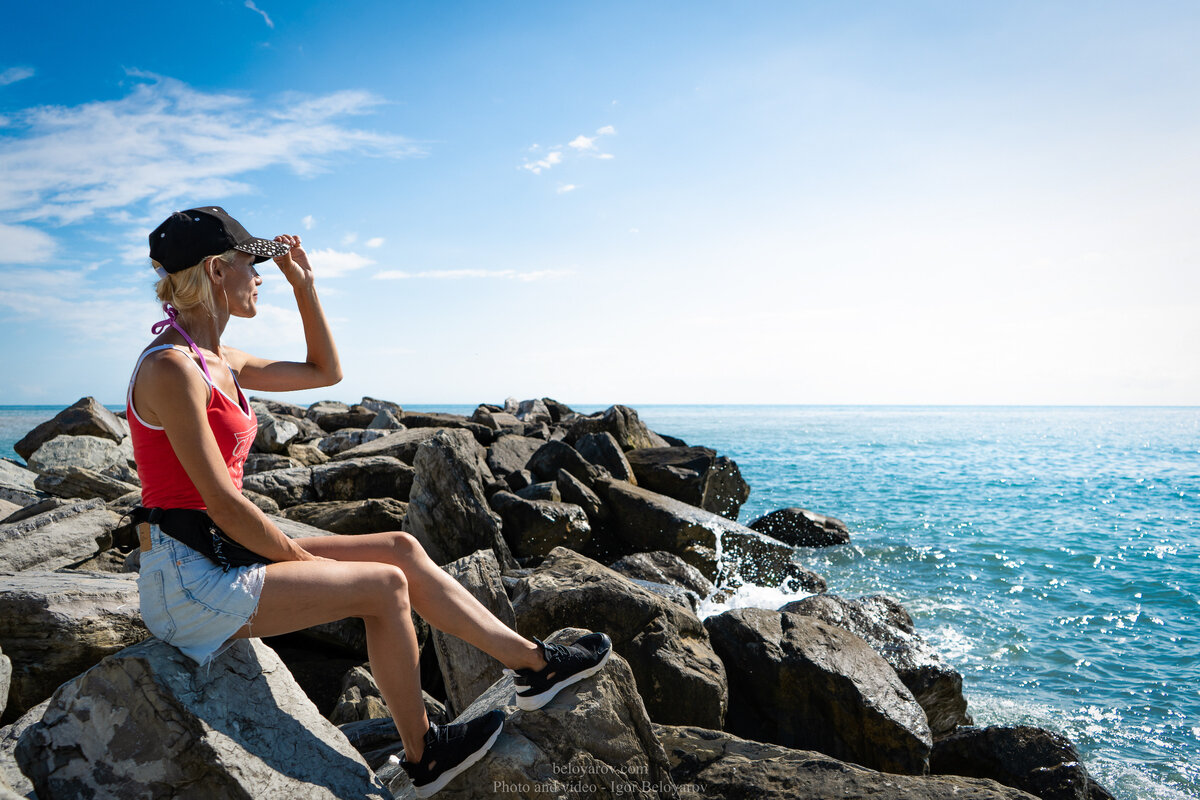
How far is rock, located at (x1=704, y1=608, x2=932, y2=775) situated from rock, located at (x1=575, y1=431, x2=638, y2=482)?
24.6ft

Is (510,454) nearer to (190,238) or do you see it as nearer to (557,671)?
(557,671)

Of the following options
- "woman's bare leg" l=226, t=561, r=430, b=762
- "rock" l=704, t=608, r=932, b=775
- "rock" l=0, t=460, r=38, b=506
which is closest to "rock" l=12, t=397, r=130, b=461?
"rock" l=0, t=460, r=38, b=506

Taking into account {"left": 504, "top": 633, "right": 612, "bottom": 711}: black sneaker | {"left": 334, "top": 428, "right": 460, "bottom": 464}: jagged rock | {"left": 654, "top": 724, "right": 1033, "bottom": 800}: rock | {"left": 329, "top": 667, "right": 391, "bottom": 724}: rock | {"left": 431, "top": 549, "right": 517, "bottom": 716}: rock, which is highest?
{"left": 334, "top": 428, "right": 460, "bottom": 464}: jagged rock

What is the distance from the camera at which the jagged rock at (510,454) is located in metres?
12.6

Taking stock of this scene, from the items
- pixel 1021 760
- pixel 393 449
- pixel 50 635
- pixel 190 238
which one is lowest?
pixel 1021 760

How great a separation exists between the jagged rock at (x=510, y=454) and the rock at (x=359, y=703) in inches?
294

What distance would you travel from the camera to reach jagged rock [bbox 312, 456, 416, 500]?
9.65 meters

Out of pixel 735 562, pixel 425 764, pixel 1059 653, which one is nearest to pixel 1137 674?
pixel 1059 653

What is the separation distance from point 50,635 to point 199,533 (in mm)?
2035

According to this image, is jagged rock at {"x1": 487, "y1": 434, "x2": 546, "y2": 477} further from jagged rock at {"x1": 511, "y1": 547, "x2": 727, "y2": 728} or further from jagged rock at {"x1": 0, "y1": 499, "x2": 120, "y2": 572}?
jagged rock at {"x1": 511, "y1": 547, "x2": 727, "y2": 728}

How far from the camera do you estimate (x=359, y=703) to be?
4.70m

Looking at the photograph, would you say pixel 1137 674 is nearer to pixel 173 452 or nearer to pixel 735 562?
pixel 735 562

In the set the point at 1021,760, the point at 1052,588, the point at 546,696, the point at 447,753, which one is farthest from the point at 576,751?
the point at 1052,588

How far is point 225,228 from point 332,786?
2.37 metres
